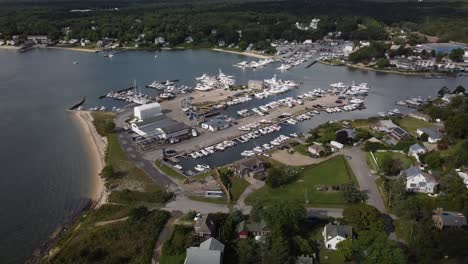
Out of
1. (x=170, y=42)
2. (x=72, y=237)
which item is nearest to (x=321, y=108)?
(x=72, y=237)

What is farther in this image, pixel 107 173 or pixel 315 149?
pixel 315 149

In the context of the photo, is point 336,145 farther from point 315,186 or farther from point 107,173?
point 107,173

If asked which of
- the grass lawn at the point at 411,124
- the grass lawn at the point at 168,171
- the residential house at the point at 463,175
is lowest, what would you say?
the grass lawn at the point at 411,124

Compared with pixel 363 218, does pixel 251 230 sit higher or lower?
lower

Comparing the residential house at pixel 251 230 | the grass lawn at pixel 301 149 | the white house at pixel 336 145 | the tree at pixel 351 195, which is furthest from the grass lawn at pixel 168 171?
the white house at pixel 336 145

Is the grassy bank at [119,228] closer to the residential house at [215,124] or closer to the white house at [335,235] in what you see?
the white house at [335,235]

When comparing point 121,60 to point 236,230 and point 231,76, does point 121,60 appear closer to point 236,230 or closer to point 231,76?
point 231,76

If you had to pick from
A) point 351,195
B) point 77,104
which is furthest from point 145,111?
point 351,195
